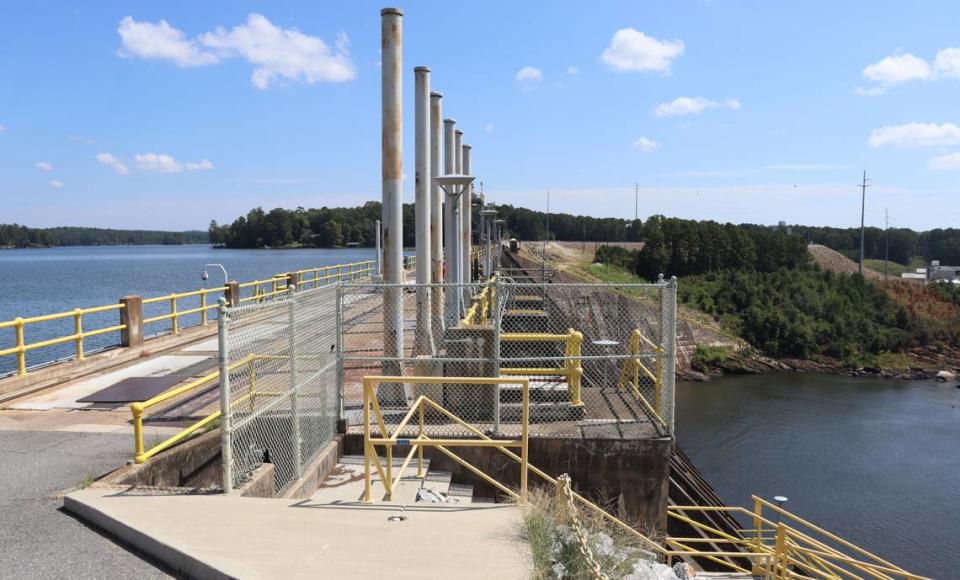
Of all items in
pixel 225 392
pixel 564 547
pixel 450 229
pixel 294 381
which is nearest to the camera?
pixel 564 547

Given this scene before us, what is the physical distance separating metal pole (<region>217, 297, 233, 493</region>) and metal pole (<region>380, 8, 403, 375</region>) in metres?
3.74

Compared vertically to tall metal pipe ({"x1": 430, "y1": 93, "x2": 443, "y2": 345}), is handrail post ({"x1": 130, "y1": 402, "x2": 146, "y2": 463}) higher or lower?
lower

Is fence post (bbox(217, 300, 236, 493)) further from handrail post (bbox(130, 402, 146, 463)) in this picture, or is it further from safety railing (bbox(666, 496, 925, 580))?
safety railing (bbox(666, 496, 925, 580))

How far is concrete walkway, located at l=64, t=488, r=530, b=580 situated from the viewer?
5094 millimetres

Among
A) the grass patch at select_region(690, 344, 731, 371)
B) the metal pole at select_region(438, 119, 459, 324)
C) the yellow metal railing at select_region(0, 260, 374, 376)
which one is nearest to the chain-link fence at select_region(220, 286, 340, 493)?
the yellow metal railing at select_region(0, 260, 374, 376)

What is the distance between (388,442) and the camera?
7078mm

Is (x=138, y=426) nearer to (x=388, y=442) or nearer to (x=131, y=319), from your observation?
(x=388, y=442)

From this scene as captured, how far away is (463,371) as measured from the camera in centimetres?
984

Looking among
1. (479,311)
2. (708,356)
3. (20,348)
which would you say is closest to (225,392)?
(20,348)

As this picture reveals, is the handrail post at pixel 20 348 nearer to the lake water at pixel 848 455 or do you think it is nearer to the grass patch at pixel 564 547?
the grass patch at pixel 564 547

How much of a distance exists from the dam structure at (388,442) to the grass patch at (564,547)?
8 cm

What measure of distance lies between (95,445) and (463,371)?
4.78 m

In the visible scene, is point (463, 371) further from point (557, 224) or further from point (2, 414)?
point (557, 224)

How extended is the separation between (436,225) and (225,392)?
8998 millimetres
